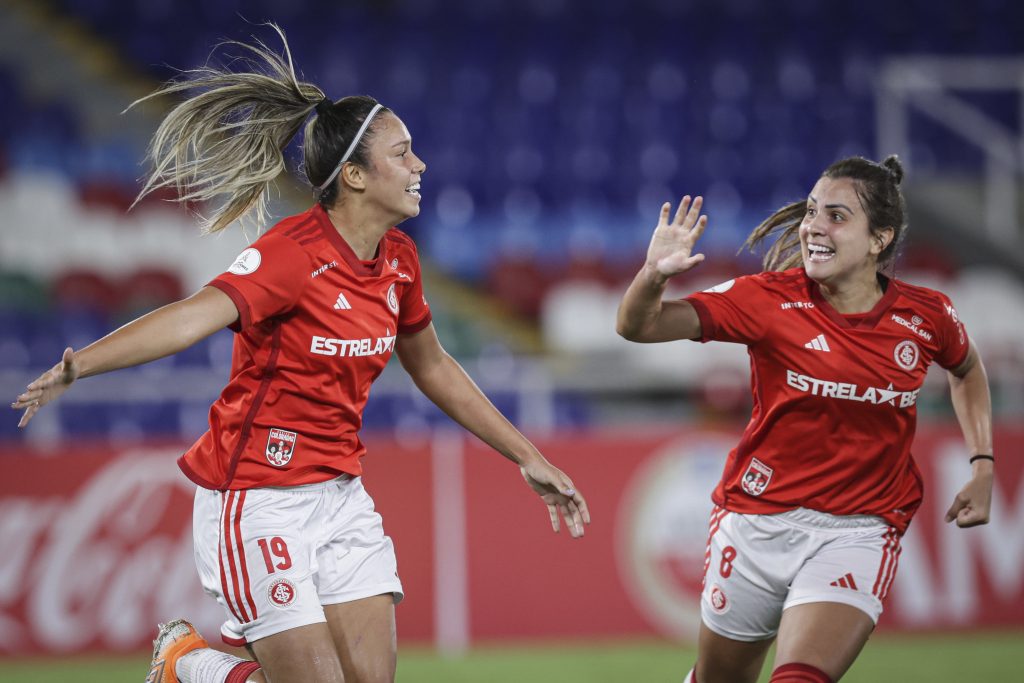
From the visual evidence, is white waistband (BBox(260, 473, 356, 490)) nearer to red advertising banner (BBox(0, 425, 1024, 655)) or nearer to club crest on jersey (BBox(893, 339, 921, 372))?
club crest on jersey (BBox(893, 339, 921, 372))

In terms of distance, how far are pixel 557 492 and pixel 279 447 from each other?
3.22 feet

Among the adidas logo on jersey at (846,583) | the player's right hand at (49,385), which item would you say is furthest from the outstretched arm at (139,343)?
the adidas logo on jersey at (846,583)

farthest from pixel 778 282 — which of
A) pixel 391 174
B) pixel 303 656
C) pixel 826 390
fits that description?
pixel 303 656

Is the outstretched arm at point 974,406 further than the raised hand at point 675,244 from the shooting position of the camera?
Yes

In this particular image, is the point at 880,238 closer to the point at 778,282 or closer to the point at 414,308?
the point at 778,282

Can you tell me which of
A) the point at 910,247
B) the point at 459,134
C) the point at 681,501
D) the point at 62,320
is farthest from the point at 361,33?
the point at 681,501

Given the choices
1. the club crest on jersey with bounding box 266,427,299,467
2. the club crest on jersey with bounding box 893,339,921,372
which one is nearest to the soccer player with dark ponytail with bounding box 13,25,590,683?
the club crest on jersey with bounding box 266,427,299,467

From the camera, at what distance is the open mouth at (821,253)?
14.1ft

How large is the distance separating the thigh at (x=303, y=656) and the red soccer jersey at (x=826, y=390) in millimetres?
1507

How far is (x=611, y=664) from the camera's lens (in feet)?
24.6

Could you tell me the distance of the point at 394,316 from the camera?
4234 mm

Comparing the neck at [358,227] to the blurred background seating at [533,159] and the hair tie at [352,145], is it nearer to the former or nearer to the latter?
the hair tie at [352,145]

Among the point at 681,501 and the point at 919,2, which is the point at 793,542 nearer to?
the point at 681,501

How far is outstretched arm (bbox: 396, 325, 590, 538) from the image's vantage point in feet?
14.4
